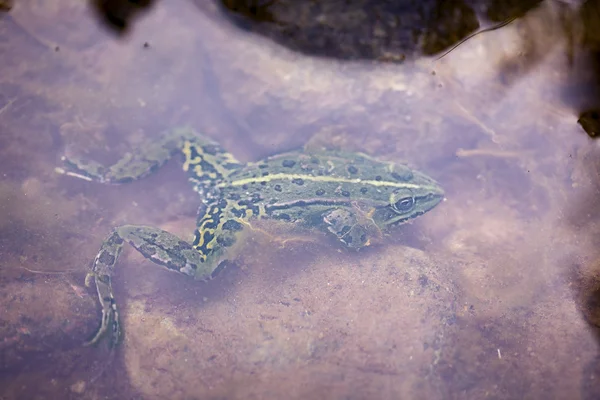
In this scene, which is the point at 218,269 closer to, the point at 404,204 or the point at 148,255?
the point at 148,255

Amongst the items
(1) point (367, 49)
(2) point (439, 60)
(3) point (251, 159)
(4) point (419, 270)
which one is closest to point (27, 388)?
(3) point (251, 159)

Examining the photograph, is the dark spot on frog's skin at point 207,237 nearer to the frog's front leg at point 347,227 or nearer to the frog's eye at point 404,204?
the frog's front leg at point 347,227

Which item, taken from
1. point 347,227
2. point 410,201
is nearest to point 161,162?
point 347,227

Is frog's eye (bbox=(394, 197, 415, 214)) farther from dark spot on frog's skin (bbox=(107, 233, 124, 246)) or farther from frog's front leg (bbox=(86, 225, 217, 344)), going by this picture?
dark spot on frog's skin (bbox=(107, 233, 124, 246))

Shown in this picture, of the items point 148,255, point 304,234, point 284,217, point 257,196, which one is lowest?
point 304,234

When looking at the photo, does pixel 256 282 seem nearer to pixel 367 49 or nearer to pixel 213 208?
pixel 213 208

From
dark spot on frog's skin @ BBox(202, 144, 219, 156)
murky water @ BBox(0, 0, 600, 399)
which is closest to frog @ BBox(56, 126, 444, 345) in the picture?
dark spot on frog's skin @ BBox(202, 144, 219, 156)
